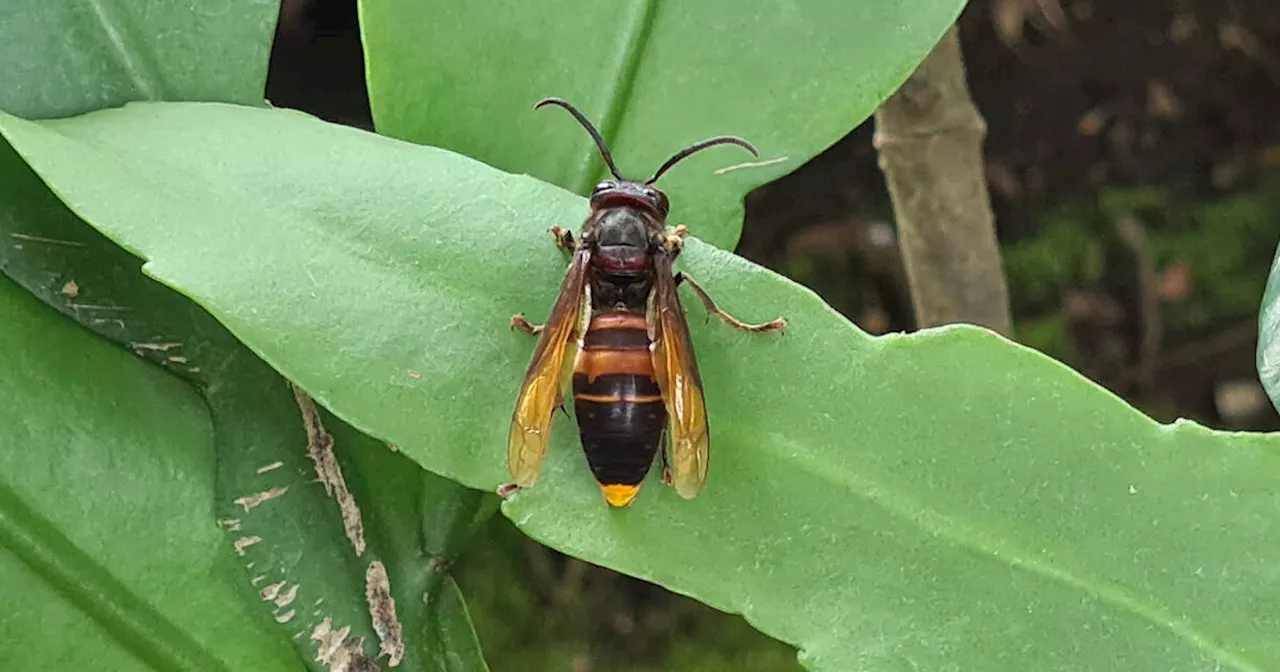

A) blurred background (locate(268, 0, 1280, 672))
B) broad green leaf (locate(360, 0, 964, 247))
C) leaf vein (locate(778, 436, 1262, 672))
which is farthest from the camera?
blurred background (locate(268, 0, 1280, 672))

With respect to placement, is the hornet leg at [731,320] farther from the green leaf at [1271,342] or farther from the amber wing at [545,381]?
the green leaf at [1271,342]

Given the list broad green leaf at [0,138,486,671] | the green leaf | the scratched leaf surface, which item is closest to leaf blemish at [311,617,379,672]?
broad green leaf at [0,138,486,671]

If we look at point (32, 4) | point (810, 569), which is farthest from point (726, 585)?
point (32, 4)

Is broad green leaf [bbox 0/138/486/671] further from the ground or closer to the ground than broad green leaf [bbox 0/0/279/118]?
closer to the ground

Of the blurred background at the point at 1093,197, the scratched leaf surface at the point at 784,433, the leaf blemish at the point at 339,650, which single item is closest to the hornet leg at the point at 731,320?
the scratched leaf surface at the point at 784,433

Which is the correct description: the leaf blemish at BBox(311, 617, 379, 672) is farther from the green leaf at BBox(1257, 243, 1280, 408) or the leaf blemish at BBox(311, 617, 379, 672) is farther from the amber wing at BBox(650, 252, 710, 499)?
the green leaf at BBox(1257, 243, 1280, 408)

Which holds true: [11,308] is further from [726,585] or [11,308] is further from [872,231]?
[872,231]
